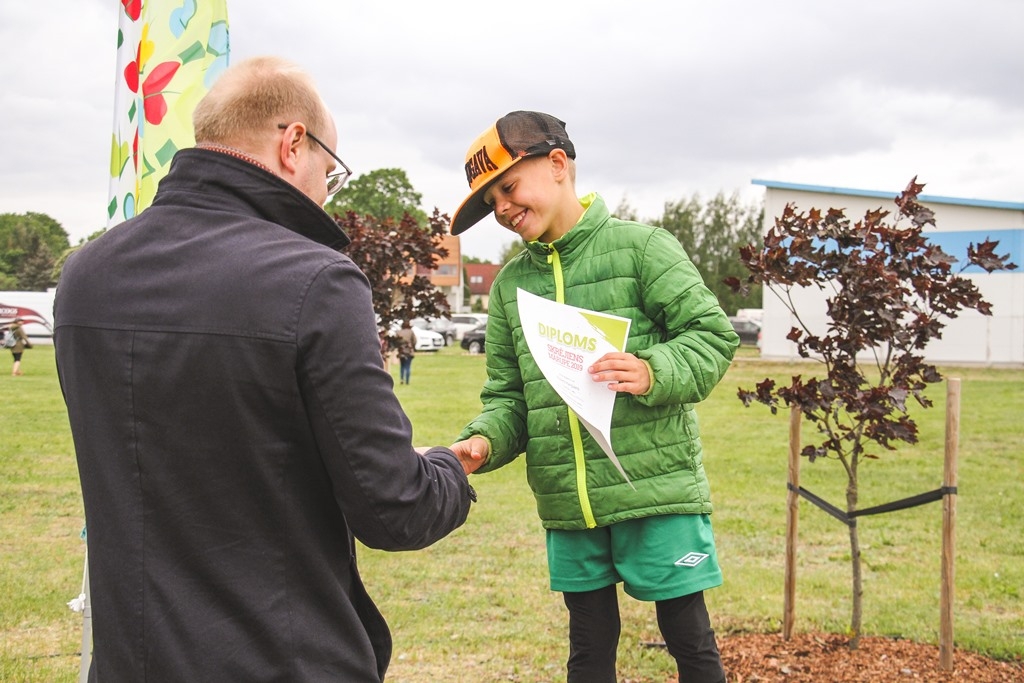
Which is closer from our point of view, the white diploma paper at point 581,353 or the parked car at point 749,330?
the white diploma paper at point 581,353

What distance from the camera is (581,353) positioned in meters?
2.72

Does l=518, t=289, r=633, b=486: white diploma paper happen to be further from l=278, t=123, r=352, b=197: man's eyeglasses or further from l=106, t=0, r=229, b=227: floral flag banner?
l=106, t=0, r=229, b=227: floral flag banner

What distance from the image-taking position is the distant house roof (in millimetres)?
95750

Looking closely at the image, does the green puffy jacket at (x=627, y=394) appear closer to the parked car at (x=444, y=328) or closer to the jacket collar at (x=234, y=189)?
the jacket collar at (x=234, y=189)

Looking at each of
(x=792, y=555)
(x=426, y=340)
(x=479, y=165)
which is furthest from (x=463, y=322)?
(x=479, y=165)

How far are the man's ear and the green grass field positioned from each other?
123 inches

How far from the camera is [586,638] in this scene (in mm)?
2967

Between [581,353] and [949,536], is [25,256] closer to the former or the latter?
[949,536]

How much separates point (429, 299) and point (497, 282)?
5552 mm

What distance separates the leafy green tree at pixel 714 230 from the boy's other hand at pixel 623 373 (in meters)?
40.0

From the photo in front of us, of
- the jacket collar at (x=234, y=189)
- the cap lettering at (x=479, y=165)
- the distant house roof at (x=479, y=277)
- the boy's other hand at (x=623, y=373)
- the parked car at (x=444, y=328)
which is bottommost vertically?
the boy's other hand at (x=623, y=373)

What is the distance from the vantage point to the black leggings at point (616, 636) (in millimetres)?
2863

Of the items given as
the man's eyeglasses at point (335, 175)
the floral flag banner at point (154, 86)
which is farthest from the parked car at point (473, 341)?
the man's eyeglasses at point (335, 175)

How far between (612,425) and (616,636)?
734 mm
